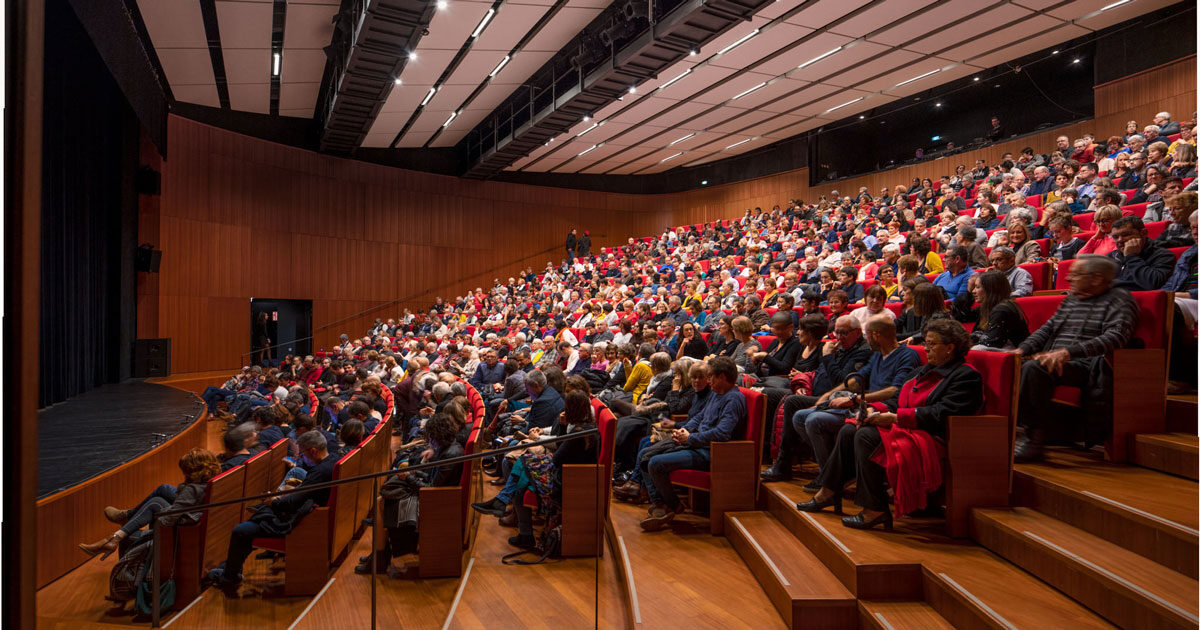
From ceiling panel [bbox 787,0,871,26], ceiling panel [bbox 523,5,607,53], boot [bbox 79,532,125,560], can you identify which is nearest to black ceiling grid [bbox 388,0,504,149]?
ceiling panel [bbox 523,5,607,53]

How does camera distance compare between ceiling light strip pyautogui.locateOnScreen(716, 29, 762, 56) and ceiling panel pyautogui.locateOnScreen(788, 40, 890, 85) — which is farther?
ceiling panel pyautogui.locateOnScreen(788, 40, 890, 85)

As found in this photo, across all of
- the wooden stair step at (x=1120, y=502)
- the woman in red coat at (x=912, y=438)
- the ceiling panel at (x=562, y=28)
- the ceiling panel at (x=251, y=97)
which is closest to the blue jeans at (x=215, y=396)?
the ceiling panel at (x=251, y=97)

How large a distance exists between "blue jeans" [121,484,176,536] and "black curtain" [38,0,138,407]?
2.48m

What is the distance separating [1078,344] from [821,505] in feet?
3.49

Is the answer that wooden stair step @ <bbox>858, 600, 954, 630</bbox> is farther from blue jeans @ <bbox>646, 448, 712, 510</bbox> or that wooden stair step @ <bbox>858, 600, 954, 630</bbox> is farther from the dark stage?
the dark stage

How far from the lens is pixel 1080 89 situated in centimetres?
858

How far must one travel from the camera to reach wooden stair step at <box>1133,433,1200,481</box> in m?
2.01

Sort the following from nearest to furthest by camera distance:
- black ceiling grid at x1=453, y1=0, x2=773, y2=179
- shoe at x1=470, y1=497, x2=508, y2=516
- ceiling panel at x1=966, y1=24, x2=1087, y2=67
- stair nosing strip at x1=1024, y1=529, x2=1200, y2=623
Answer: stair nosing strip at x1=1024, y1=529, x2=1200, y2=623, shoe at x1=470, y1=497, x2=508, y2=516, black ceiling grid at x1=453, y1=0, x2=773, y2=179, ceiling panel at x1=966, y1=24, x2=1087, y2=67

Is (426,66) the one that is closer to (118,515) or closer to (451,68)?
(451,68)

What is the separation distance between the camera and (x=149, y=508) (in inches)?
114

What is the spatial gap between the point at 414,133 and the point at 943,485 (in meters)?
10.4

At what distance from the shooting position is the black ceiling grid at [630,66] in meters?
5.72

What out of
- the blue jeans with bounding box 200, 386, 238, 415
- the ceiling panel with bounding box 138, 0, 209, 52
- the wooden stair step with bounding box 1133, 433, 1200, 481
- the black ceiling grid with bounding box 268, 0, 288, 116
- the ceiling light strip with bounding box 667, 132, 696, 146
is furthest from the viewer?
the ceiling light strip with bounding box 667, 132, 696, 146

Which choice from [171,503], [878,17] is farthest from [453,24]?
[171,503]
